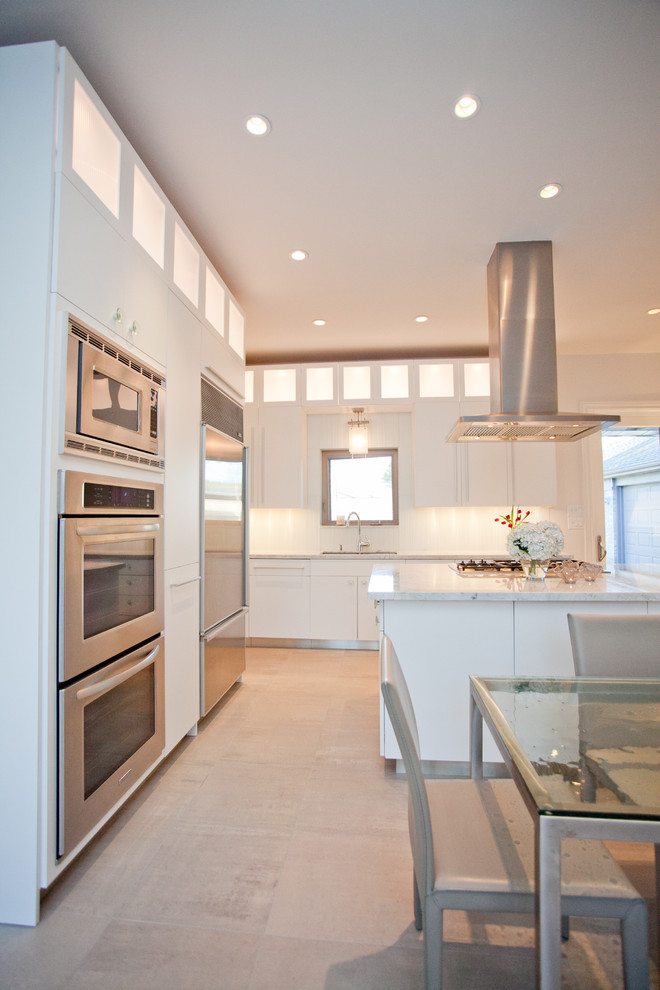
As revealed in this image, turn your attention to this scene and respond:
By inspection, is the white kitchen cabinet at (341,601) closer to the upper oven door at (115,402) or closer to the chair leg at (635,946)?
the upper oven door at (115,402)

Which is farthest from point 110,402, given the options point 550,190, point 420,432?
point 420,432

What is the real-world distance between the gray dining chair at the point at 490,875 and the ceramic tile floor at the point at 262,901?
1.47 ft

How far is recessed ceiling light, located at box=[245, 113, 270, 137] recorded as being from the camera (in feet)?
7.06

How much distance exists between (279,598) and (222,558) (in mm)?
1684

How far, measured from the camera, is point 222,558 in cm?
327

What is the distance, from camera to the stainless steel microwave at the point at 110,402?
1.70 meters

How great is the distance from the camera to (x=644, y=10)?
1697mm

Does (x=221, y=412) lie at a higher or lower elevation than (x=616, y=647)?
higher

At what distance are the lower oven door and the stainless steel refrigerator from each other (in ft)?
2.05

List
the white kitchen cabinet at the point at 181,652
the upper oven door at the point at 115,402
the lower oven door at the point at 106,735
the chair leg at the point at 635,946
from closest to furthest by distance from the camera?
1. the chair leg at the point at 635,946
2. the lower oven door at the point at 106,735
3. the upper oven door at the point at 115,402
4. the white kitchen cabinet at the point at 181,652

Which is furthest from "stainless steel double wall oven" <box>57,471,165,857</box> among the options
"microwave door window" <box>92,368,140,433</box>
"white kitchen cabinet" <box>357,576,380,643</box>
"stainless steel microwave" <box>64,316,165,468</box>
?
"white kitchen cabinet" <box>357,576,380,643</box>

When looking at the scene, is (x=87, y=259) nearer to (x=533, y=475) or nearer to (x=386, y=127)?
(x=386, y=127)

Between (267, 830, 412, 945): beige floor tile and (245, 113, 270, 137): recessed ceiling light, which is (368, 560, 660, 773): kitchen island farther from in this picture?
(245, 113, 270, 137): recessed ceiling light

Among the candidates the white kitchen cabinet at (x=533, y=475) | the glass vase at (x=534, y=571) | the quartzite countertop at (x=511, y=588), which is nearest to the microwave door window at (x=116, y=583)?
the quartzite countertop at (x=511, y=588)
